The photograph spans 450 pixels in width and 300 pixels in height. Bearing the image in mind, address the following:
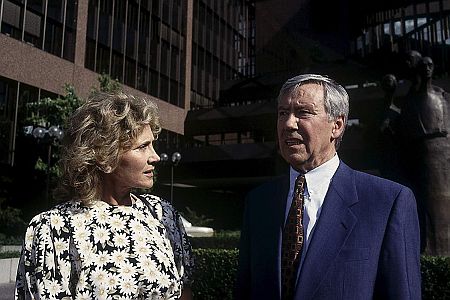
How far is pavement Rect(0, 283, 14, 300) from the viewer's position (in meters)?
10.4

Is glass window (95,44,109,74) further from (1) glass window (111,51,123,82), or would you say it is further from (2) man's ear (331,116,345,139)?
(2) man's ear (331,116,345,139)

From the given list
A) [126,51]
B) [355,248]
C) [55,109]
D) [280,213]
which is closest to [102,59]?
[126,51]

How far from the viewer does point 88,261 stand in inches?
91.7

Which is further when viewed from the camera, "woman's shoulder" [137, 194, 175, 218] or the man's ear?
"woman's shoulder" [137, 194, 175, 218]

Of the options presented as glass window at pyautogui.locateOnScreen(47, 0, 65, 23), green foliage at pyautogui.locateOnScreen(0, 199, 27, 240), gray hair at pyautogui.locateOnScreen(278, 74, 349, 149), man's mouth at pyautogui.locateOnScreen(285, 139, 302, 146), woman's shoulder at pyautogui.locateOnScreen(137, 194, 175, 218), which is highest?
glass window at pyautogui.locateOnScreen(47, 0, 65, 23)

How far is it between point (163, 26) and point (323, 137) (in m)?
37.2

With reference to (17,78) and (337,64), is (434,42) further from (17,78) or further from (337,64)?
(17,78)

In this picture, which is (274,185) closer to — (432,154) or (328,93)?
(328,93)

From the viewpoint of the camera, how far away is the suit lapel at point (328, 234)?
214 cm

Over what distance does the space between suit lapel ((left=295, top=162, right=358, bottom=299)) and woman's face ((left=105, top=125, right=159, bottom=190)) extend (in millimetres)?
908

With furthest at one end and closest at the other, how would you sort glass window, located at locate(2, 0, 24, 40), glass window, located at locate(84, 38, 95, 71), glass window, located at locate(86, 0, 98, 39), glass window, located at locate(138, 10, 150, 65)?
glass window, located at locate(138, 10, 150, 65), glass window, located at locate(86, 0, 98, 39), glass window, located at locate(84, 38, 95, 71), glass window, located at locate(2, 0, 24, 40)

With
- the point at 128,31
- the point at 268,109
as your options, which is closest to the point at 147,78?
the point at 128,31

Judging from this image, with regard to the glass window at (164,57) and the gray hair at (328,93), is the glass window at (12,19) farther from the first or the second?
the gray hair at (328,93)

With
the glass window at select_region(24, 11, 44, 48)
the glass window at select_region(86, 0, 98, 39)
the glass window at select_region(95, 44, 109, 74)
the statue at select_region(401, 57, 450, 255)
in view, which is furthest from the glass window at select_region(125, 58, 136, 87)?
the statue at select_region(401, 57, 450, 255)
